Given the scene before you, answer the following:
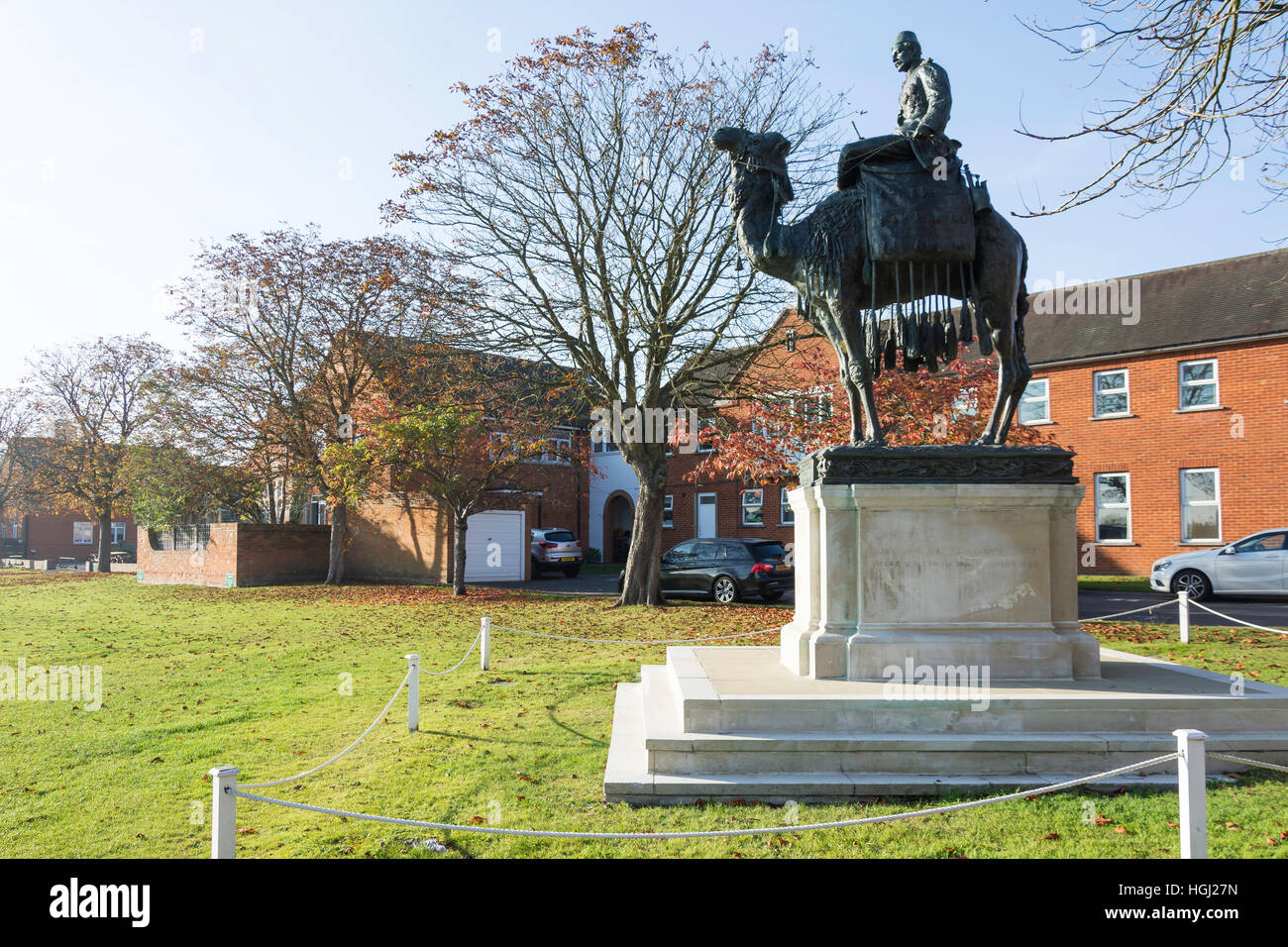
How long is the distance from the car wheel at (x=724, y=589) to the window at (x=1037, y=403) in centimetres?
1276

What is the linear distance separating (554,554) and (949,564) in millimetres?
24400

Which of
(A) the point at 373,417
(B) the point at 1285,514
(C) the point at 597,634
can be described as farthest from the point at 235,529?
(B) the point at 1285,514

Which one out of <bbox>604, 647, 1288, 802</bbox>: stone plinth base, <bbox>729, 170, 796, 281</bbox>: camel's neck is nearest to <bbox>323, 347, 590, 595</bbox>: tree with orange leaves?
<bbox>729, 170, 796, 281</bbox>: camel's neck

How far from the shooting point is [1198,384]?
2303 cm

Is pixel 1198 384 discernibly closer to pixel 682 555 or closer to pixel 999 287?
pixel 682 555

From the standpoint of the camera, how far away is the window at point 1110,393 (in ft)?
80.3

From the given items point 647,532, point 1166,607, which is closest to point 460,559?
point 647,532

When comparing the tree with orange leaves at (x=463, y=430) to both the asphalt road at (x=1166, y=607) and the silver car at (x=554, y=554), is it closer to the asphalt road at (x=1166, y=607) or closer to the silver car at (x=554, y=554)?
the asphalt road at (x=1166, y=607)

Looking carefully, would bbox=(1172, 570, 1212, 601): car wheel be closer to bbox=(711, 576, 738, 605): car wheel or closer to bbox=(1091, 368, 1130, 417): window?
bbox=(1091, 368, 1130, 417): window

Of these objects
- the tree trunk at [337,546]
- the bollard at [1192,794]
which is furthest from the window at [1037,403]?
the bollard at [1192,794]

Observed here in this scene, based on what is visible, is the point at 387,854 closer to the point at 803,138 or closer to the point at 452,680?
the point at 452,680

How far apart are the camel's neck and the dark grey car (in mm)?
12096

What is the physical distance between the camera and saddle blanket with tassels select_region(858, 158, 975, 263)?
683 cm

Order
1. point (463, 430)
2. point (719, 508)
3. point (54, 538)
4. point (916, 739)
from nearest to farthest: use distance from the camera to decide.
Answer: point (916, 739)
point (463, 430)
point (719, 508)
point (54, 538)
